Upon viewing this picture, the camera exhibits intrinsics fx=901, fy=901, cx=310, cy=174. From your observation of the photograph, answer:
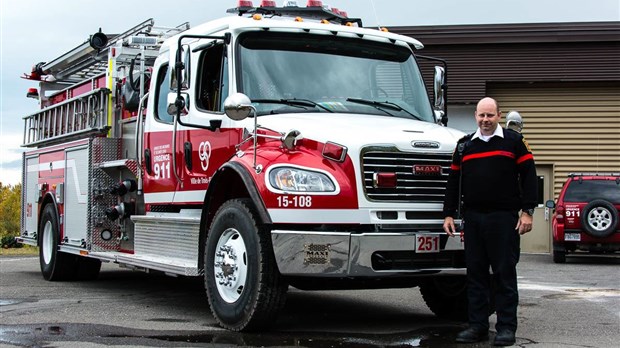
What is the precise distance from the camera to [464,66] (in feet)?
75.5

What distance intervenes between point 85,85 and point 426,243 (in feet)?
20.8

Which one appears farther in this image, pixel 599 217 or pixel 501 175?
pixel 599 217

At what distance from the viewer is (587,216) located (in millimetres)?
17000

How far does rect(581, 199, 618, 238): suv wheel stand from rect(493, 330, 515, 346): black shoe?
10.7 m

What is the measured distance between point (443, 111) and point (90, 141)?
4.49m

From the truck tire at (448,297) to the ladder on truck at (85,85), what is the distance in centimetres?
418

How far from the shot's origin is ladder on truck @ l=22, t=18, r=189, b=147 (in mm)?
10953

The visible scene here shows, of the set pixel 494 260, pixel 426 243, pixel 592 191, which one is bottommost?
pixel 494 260

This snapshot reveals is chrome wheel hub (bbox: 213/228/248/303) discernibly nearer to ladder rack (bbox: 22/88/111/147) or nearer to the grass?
ladder rack (bbox: 22/88/111/147)

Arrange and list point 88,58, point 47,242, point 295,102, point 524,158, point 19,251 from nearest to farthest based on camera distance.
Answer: point 524,158, point 295,102, point 88,58, point 47,242, point 19,251

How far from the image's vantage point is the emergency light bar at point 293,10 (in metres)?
8.92

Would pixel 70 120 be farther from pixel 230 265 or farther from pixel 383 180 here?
pixel 383 180

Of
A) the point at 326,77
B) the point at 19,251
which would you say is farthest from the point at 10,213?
the point at 326,77

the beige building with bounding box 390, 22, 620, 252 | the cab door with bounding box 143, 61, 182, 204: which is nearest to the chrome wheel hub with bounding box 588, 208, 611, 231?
the beige building with bounding box 390, 22, 620, 252
